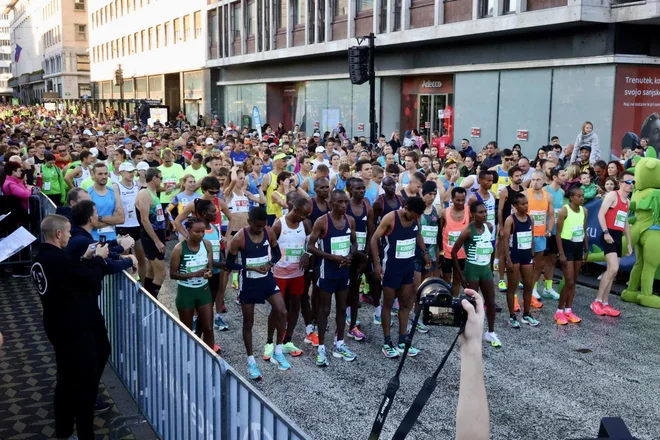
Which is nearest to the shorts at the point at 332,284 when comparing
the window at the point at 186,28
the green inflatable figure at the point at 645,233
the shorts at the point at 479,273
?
the shorts at the point at 479,273

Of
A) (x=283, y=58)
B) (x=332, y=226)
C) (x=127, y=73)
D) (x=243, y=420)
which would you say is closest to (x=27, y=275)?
(x=332, y=226)

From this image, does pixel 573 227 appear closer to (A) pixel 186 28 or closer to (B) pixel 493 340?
(B) pixel 493 340

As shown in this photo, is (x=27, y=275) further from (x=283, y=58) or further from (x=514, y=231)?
(x=283, y=58)

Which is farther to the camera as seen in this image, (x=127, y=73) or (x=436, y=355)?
(x=127, y=73)

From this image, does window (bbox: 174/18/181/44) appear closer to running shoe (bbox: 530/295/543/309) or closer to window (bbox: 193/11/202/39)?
window (bbox: 193/11/202/39)

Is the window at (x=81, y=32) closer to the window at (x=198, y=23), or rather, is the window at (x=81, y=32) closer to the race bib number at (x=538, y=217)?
the window at (x=198, y=23)

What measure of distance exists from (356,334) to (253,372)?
1645 millimetres

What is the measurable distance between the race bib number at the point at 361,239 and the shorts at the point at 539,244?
107 inches

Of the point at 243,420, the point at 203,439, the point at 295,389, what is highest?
the point at 243,420

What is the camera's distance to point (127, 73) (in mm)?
61750

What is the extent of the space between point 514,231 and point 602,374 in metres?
2.15

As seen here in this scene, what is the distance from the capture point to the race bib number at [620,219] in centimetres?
923

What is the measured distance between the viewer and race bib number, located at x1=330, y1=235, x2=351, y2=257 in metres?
7.30

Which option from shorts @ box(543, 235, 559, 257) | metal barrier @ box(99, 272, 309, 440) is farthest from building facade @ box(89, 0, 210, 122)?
metal barrier @ box(99, 272, 309, 440)
